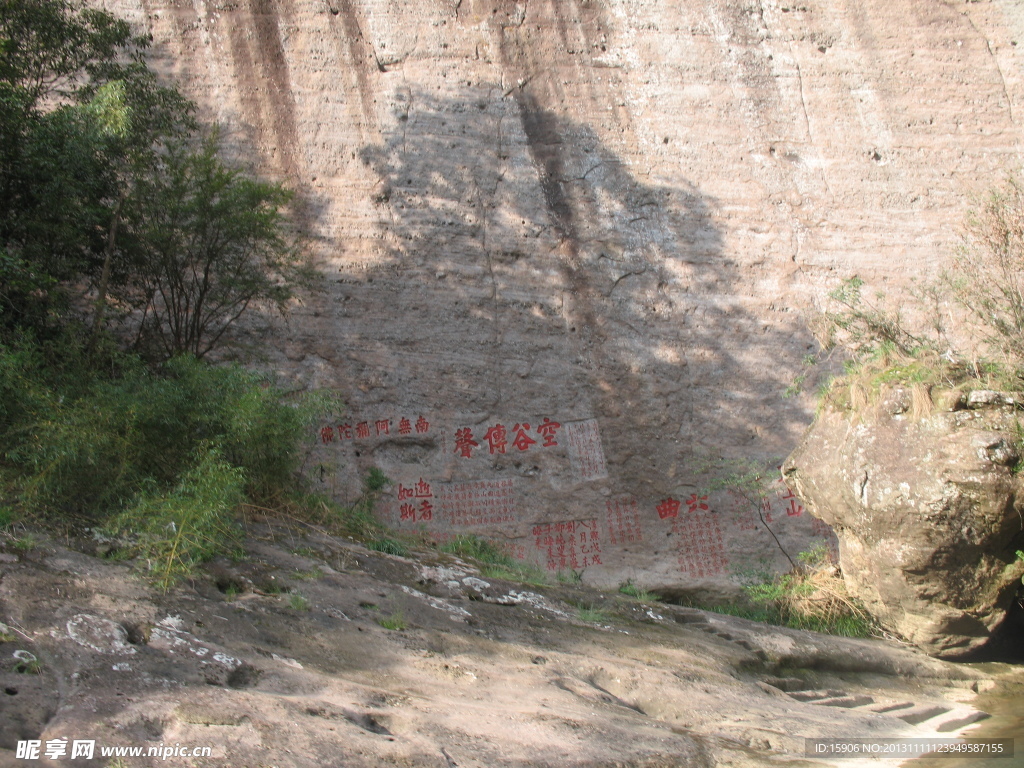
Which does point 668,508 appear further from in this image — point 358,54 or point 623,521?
point 358,54

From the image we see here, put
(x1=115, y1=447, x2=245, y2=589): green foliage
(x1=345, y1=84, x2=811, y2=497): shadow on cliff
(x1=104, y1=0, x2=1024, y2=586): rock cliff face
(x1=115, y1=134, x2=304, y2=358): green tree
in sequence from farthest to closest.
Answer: (x1=345, y1=84, x2=811, y2=497): shadow on cliff < (x1=104, y1=0, x2=1024, y2=586): rock cliff face < (x1=115, y1=134, x2=304, y2=358): green tree < (x1=115, y1=447, x2=245, y2=589): green foliage

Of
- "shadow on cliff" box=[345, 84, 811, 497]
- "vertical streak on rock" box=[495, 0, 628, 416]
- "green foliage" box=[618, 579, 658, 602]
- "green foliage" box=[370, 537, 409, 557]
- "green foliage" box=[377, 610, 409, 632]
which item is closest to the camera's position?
"green foliage" box=[377, 610, 409, 632]

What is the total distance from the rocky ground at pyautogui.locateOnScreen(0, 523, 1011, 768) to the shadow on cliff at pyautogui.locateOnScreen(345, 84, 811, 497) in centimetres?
266

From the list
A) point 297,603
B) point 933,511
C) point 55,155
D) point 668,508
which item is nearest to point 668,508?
point 668,508

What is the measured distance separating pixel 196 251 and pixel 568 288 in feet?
11.7

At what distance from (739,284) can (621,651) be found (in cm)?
490

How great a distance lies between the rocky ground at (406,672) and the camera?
8.12 ft

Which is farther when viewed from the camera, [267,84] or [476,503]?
[267,84]

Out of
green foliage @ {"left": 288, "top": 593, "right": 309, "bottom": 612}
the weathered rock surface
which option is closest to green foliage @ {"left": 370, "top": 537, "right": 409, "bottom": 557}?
green foliage @ {"left": 288, "top": 593, "right": 309, "bottom": 612}

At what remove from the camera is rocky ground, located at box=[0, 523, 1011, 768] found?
247cm

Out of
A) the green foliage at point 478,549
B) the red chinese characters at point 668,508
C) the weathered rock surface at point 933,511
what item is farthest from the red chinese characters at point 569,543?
the weathered rock surface at point 933,511

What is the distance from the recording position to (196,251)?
6.21 metres

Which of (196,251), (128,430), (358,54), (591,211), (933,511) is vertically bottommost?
(933,511)

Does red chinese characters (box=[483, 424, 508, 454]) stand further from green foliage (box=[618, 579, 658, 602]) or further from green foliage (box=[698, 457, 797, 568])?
green foliage (box=[698, 457, 797, 568])
